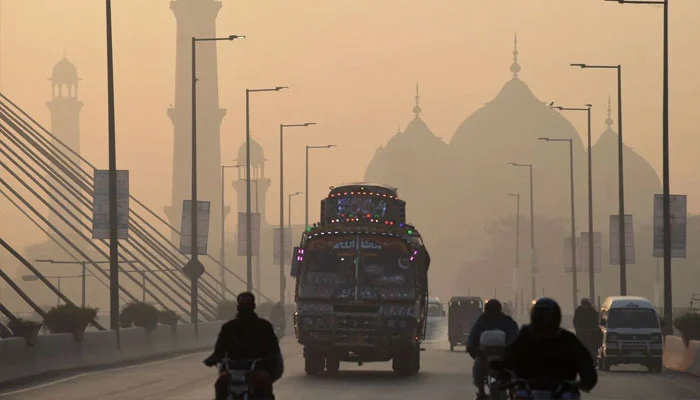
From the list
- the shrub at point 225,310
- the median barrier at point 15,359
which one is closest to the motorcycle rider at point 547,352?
the median barrier at point 15,359

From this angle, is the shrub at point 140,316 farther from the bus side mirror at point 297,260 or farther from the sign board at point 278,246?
the sign board at point 278,246

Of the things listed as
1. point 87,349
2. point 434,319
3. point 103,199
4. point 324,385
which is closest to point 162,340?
point 103,199

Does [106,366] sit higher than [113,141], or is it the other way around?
[113,141]

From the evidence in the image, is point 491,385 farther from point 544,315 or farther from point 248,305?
point 544,315

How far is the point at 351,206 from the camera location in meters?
41.1

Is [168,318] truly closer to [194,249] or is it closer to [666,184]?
[194,249]

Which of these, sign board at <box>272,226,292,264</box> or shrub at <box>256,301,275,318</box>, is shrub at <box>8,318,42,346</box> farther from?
sign board at <box>272,226,292,264</box>

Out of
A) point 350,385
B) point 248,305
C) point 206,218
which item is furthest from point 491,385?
point 206,218

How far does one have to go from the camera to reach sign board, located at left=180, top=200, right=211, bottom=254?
6066 cm

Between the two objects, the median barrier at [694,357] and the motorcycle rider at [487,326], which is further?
the median barrier at [694,357]

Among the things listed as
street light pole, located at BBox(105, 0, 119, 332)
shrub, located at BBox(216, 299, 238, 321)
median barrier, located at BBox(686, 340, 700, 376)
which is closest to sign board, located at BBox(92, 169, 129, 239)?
street light pole, located at BBox(105, 0, 119, 332)

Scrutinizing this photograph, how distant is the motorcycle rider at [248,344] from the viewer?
1773 cm

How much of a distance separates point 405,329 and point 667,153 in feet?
48.1

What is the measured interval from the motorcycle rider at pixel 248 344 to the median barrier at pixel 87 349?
15.8m
